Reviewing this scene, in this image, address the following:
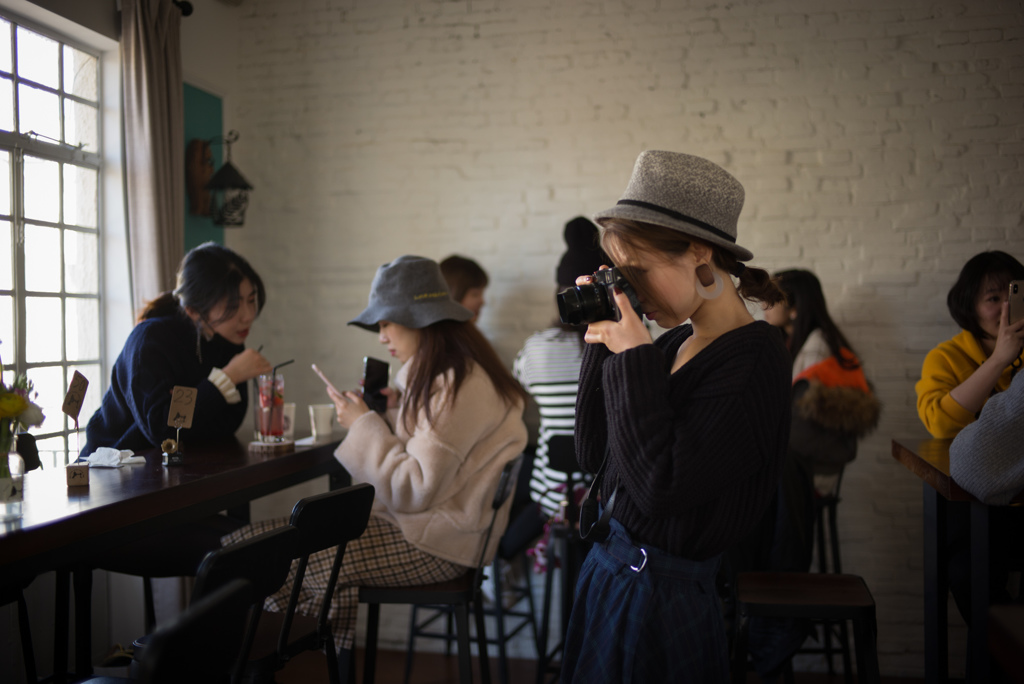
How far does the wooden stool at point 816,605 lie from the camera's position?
6.28ft

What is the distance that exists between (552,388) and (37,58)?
95.0 inches

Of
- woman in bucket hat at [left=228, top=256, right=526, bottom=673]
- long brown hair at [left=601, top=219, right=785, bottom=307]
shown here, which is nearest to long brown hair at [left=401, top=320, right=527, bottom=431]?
woman in bucket hat at [left=228, top=256, right=526, bottom=673]

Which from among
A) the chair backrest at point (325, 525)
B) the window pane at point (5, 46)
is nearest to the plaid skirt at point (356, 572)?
the chair backrest at point (325, 525)

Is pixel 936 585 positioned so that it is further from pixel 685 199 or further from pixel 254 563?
pixel 254 563

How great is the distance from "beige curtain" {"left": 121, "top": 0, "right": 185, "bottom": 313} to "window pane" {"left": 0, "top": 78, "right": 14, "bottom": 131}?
44 centimetres

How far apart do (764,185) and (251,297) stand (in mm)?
2328

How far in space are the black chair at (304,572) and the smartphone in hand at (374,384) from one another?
2.86 feet

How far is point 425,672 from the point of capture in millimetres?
3469

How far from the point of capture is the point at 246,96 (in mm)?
4148

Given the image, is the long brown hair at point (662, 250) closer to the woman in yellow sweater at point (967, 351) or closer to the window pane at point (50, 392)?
the woman in yellow sweater at point (967, 351)

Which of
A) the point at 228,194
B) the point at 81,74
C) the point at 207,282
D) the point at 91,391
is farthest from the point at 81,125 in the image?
the point at 207,282

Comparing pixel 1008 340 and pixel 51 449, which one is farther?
pixel 51 449

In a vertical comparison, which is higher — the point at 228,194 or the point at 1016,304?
the point at 228,194

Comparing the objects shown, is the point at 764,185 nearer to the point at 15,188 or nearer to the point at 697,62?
the point at 697,62
